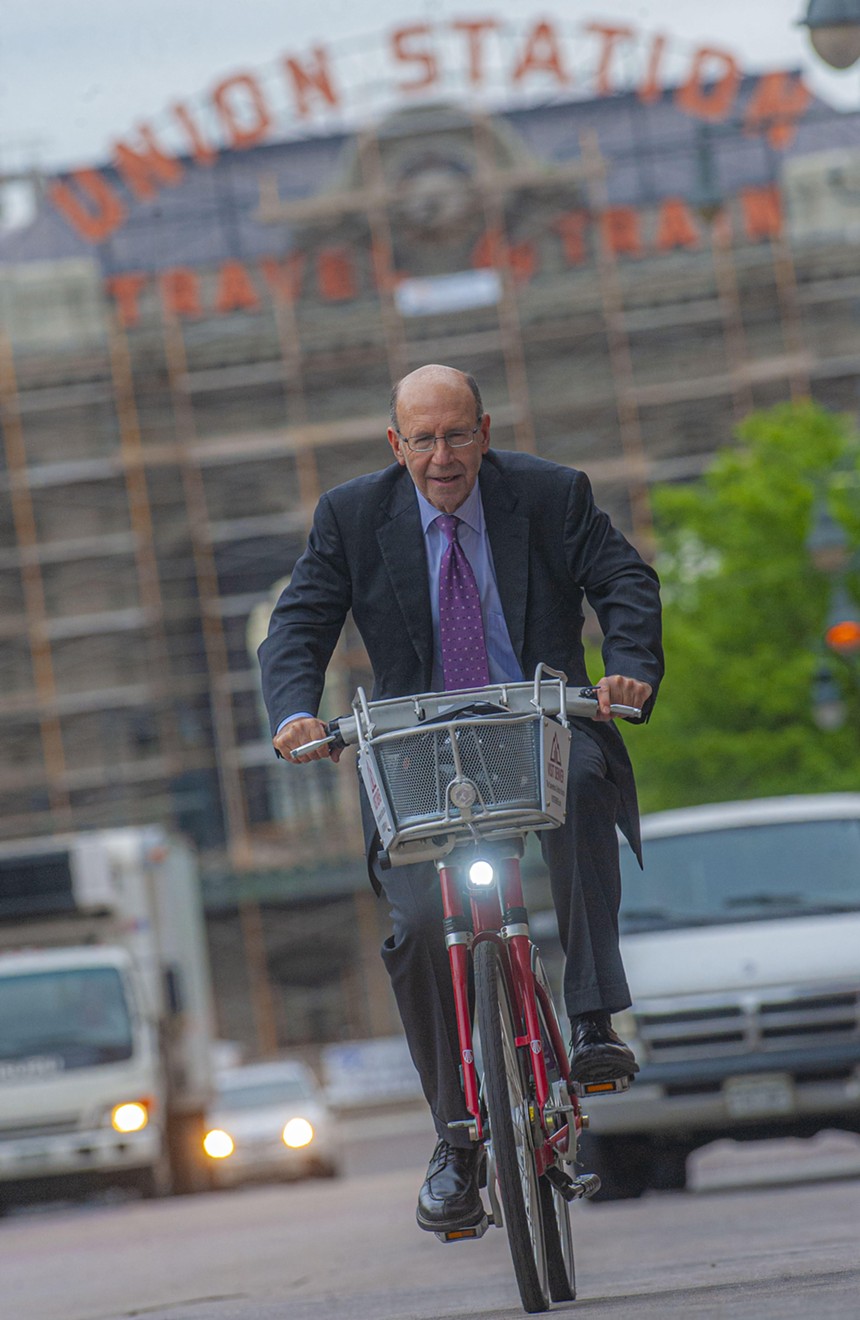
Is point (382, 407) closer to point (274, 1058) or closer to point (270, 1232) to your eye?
point (274, 1058)

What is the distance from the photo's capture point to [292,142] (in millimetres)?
50531

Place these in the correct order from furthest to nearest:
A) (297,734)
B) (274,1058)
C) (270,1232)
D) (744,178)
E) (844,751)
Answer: (744,178) < (274,1058) < (844,751) < (270,1232) < (297,734)

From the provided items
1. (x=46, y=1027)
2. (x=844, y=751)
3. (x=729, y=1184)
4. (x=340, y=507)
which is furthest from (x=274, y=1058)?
(x=340, y=507)

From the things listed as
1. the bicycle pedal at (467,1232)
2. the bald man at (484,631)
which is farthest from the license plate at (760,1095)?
the bicycle pedal at (467,1232)

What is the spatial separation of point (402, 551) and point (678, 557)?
29879 mm

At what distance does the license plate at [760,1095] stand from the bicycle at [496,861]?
5684 mm

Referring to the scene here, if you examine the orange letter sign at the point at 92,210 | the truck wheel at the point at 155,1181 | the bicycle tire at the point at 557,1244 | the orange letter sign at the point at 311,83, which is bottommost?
the truck wheel at the point at 155,1181

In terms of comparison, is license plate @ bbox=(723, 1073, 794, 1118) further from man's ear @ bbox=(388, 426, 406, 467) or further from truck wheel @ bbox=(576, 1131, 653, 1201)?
man's ear @ bbox=(388, 426, 406, 467)

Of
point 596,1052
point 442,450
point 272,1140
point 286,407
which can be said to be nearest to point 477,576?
point 442,450

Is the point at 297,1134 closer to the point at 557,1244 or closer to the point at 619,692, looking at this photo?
the point at 557,1244

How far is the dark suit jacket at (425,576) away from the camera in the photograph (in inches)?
234

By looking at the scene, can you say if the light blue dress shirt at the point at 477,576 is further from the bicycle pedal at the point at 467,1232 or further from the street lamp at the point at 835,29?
the street lamp at the point at 835,29

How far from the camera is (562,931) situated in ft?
19.3

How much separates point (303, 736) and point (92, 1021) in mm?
14416
